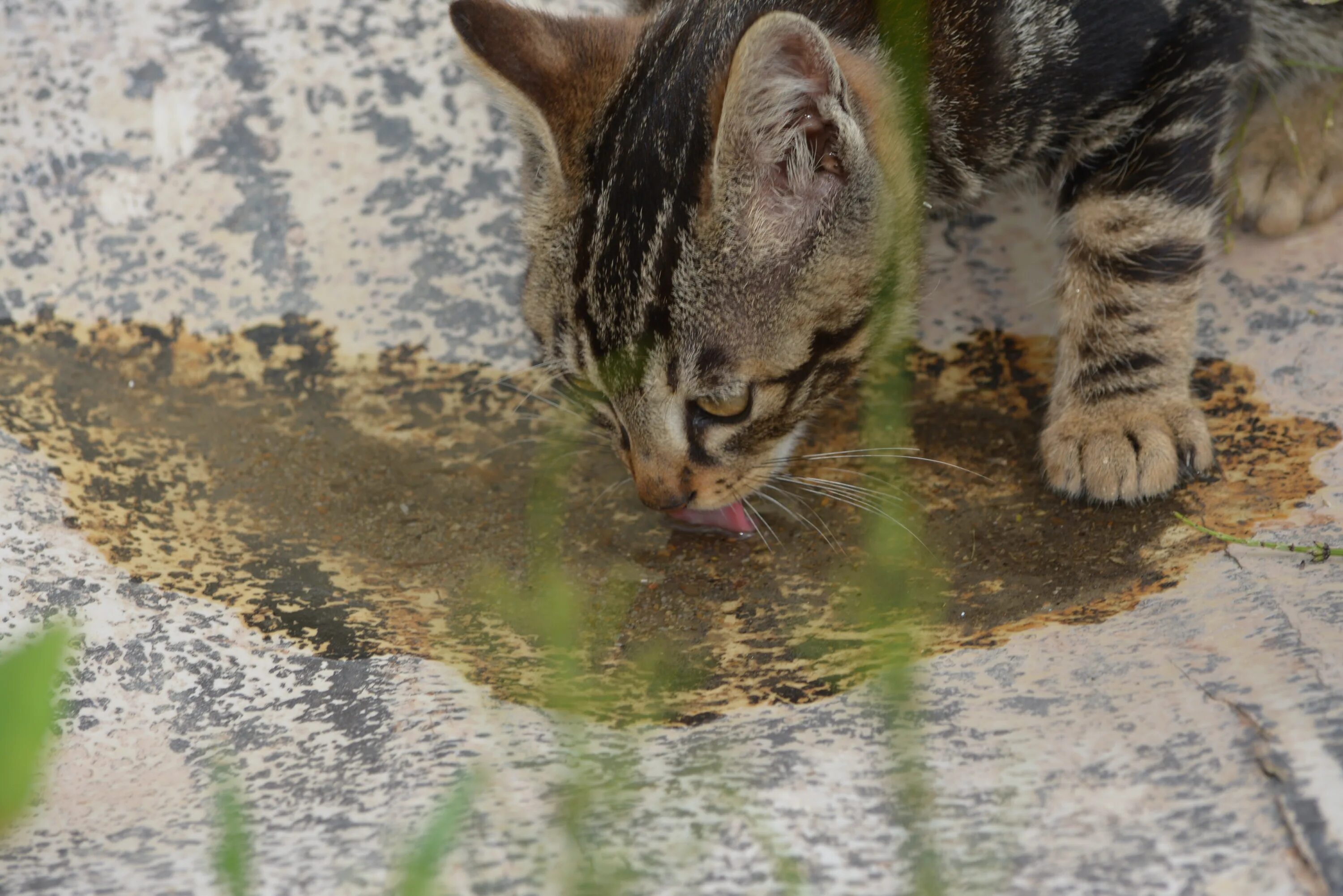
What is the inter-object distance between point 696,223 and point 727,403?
29 cm

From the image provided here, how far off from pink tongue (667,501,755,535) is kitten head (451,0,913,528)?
0.03 meters

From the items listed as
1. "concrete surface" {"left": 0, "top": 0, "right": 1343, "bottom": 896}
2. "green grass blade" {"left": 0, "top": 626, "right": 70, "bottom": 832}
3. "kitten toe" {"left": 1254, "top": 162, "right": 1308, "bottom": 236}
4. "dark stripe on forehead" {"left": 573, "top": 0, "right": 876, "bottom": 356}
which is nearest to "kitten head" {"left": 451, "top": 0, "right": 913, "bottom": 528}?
"dark stripe on forehead" {"left": 573, "top": 0, "right": 876, "bottom": 356}

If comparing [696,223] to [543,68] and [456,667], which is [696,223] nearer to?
[543,68]

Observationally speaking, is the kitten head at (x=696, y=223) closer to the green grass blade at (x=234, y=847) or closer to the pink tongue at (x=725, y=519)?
the pink tongue at (x=725, y=519)

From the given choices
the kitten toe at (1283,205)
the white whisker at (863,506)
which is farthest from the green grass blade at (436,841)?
the kitten toe at (1283,205)

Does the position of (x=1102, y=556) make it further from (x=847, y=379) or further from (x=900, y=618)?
(x=847, y=379)

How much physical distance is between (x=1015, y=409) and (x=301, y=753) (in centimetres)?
152

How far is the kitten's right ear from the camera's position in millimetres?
1979

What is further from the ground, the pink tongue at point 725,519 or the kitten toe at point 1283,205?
the kitten toe at point 1283,205

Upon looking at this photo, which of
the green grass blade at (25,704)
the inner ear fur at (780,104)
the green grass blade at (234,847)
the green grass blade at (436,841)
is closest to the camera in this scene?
the green grass blade at (25,704)

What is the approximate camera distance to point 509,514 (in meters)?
2.32

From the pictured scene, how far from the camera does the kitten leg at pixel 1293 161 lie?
2625mm

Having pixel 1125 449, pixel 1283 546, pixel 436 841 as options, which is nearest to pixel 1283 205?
pixel 1125 449

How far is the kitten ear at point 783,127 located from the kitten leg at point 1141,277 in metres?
0.61
